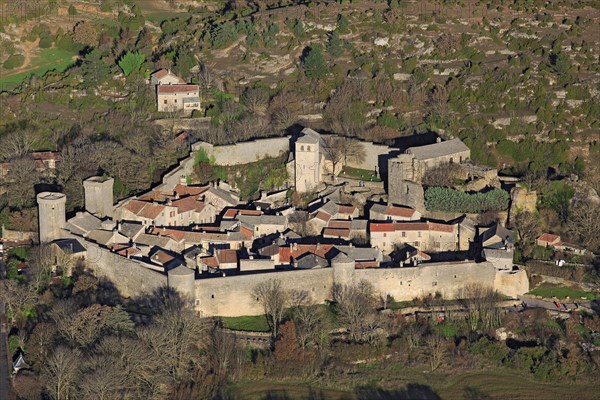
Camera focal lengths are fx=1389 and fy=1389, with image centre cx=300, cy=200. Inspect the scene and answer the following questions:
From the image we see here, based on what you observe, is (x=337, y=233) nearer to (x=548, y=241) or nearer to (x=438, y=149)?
(x=438, y=149)

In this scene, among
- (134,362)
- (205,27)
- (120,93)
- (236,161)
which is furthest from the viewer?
(205,27)

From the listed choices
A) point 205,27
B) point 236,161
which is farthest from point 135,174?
point 205,27

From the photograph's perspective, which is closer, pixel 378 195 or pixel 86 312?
pixel 86 312

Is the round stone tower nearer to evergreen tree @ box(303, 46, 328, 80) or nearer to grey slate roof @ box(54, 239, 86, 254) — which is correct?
grey slate roof @ box(54, 239, 86, 254)

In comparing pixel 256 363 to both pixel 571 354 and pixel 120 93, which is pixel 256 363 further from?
pixel 120 93

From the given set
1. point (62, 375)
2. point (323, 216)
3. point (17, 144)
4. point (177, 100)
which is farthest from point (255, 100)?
point (62, 375)

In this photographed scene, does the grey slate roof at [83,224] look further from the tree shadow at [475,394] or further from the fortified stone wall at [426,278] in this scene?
the tree shadow at [475,394]

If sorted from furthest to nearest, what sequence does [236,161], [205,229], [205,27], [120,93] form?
[205,27]
[120,93]
[236,161]
[205,229]

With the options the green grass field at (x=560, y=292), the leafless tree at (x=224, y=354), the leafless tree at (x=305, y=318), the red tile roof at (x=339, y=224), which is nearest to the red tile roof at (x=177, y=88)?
the red tile roof at (x=339, y=224)

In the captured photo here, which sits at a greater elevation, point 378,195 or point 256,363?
point 378,195
